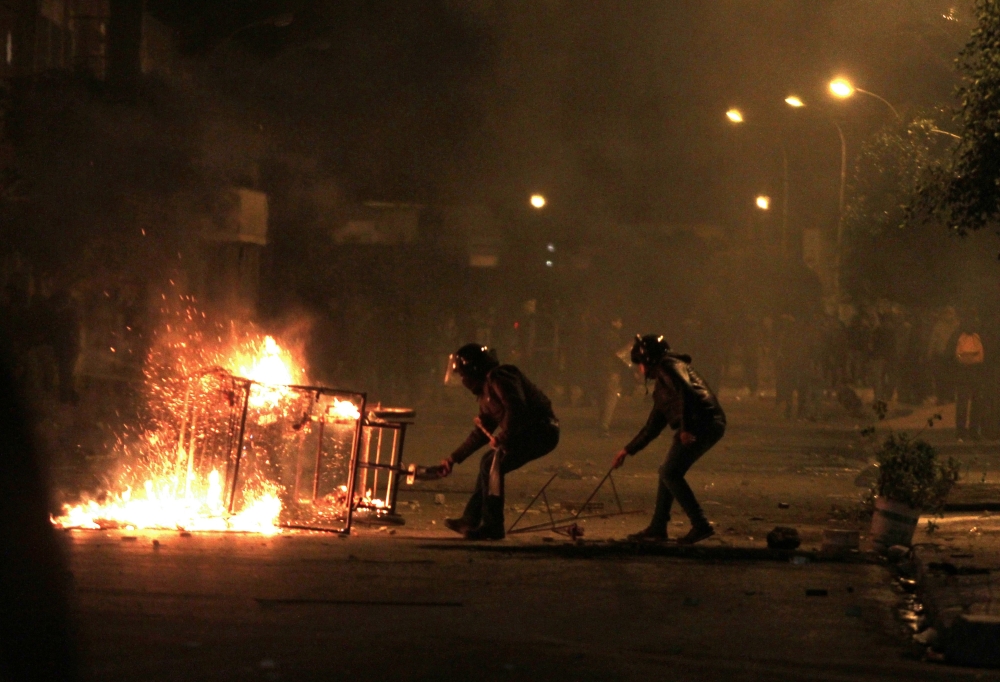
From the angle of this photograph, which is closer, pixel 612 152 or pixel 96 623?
pixel 96 623

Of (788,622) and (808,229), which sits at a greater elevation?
(808,229)

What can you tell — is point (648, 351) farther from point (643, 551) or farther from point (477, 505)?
point (477, 505)

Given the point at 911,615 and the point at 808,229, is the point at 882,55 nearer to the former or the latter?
the point at 808,229

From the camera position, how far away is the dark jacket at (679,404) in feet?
32.1

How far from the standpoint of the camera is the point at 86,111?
54.9 ft

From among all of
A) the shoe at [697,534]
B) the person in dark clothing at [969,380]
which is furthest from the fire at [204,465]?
the person in dark clothing at [969,380]

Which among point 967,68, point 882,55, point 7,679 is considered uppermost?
Answer: point 882,55

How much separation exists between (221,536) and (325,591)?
2.13m

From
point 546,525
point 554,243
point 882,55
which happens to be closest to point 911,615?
point 546,525

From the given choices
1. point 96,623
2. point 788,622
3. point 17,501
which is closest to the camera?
point 96,623

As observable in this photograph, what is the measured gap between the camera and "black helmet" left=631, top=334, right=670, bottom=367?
9.91m

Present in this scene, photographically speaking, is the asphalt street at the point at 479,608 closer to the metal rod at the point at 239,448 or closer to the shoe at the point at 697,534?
the shoe at the point at 697,534

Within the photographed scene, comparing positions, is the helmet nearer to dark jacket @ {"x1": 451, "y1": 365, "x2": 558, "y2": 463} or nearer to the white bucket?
dark jacket @ {"x1": 451, "y1": 365, "x2": 558, "y2": 463}

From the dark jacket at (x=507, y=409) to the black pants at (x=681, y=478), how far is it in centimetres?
86
